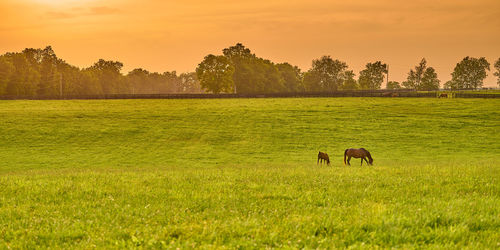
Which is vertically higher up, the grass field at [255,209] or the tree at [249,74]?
the tree at [249,74]

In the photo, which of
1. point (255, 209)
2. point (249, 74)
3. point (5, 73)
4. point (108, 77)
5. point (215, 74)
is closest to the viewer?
point (255, 209)

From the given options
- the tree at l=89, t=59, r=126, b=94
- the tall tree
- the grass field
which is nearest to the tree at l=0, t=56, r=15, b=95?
the tall tree

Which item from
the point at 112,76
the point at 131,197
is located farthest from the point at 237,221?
the point at 112,76

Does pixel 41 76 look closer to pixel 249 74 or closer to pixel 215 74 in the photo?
pixel 215 74

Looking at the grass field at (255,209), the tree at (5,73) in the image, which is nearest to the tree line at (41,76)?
the tree at (5,73)

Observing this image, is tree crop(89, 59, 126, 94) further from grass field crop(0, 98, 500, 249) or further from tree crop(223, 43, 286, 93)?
grass field crop(0, 98, 500, 249)

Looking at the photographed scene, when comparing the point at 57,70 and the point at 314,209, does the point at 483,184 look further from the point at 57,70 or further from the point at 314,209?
the point at 57,70

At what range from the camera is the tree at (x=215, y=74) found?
5433 inches

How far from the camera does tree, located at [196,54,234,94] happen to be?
138m

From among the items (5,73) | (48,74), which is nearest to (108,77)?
(48,74)

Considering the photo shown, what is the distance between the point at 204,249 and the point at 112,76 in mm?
195943

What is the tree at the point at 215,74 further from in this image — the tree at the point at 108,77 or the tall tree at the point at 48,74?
the tree at the point at 108,77

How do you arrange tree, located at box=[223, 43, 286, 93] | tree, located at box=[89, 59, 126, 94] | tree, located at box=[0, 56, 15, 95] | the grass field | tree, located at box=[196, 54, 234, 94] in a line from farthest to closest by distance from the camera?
1. tree, located at box=[89, 59, 126, 94]
2. tree, located at box=[223, 43, 286, 93]
3. tree, located at box=[196, 54, 234, 94]
4. tree, located at box=[0, 56, 15, 95]
5. the grass field

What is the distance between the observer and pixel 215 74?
13888 cm
